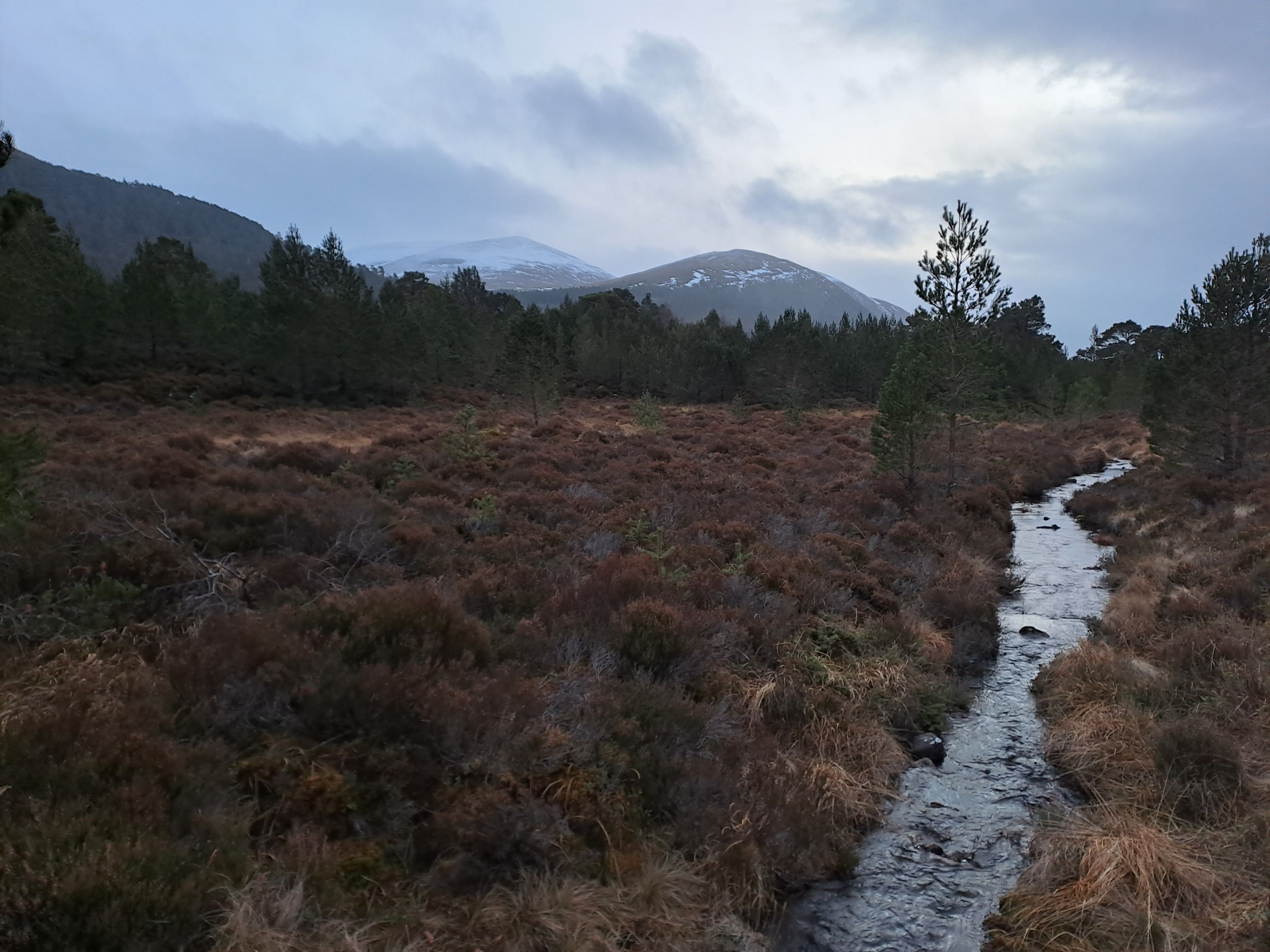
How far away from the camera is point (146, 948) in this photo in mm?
2871

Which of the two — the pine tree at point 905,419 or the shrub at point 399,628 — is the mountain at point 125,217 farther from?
the shrub at point 399,628

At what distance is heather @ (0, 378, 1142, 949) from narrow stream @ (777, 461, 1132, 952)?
0.25 metres

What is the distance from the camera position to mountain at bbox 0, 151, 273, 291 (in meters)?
150

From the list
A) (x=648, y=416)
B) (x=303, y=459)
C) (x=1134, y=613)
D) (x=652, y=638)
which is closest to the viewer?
(x=652, y=638)

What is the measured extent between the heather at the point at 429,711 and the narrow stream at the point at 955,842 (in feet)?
0.80

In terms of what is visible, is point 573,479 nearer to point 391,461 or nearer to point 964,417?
point 391,461

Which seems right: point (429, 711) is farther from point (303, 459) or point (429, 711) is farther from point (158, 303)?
point (158, 303)

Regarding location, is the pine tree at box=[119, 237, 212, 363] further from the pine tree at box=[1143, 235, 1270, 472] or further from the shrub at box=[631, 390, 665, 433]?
the pine tree at box=[1143, 235, 1270, 472]

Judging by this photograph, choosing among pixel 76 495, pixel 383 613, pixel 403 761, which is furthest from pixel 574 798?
pixel 76 495

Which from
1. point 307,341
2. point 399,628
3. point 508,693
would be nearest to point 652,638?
point 508,693

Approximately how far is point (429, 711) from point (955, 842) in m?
4.40

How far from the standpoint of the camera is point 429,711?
4.38 m

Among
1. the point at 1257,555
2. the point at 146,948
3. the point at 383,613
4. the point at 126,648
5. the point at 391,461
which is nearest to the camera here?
the point at 146,948

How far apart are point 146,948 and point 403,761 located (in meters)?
1.46
